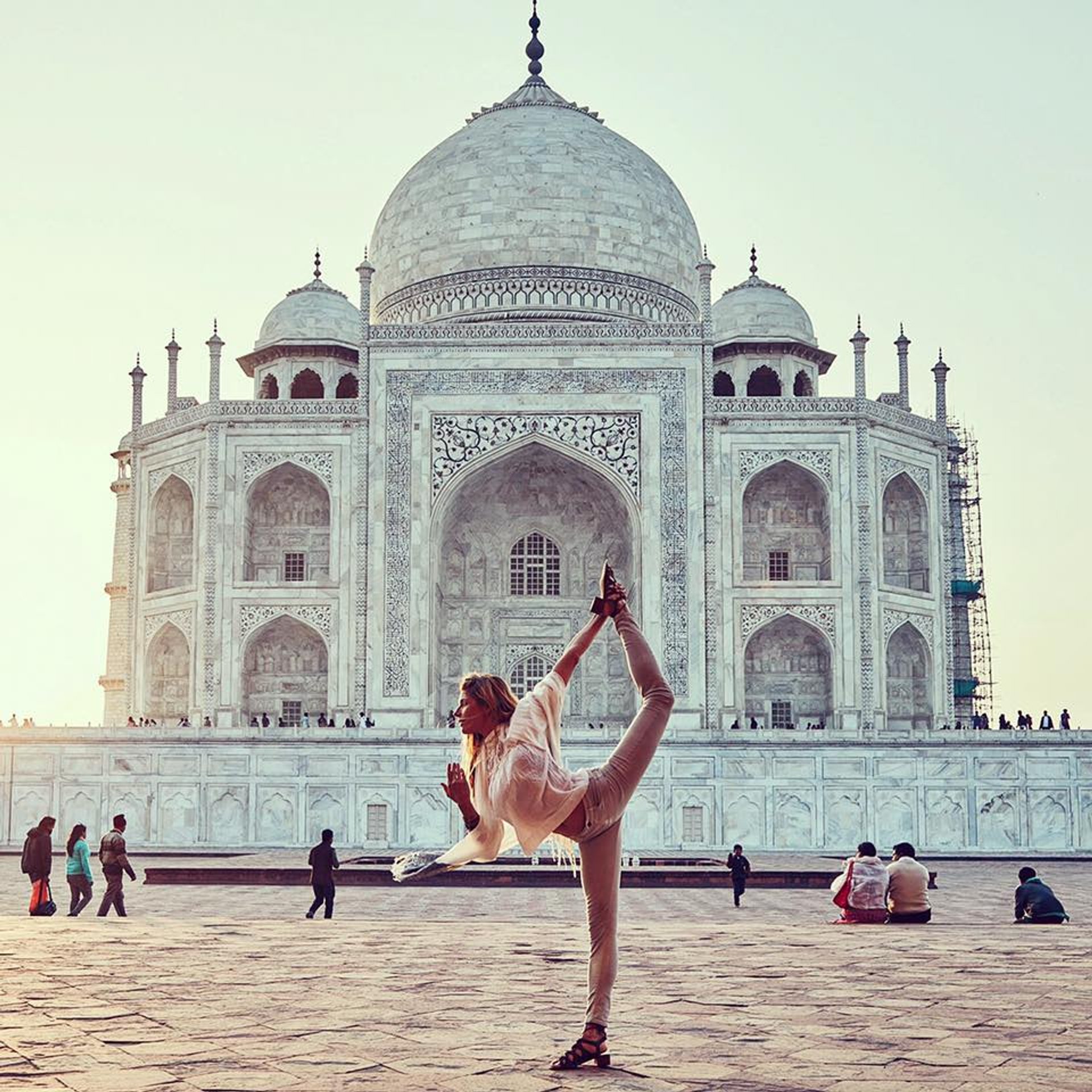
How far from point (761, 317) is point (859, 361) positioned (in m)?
4.18

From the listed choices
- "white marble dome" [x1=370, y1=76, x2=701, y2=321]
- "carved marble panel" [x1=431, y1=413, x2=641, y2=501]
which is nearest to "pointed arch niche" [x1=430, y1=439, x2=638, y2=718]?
"carved marble panel" [x1=431, y1=413, x2=641, y2=501]

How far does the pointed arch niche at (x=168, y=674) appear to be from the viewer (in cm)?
3025

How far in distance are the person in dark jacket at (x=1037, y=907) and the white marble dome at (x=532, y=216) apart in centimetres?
2234

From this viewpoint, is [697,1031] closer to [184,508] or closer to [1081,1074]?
[1081,1074]

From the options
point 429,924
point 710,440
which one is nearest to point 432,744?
point 710,440

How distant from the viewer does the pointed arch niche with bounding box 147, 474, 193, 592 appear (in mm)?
30578

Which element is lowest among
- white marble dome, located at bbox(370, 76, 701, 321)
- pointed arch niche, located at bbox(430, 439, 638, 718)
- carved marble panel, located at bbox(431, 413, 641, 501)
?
pointed arch niche, located at bbox(430, 439, 638, 718)

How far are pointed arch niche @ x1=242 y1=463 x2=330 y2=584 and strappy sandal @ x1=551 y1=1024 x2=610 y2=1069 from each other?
2591 centimetres

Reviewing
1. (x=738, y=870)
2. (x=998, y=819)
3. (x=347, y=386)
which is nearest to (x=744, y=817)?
(x=998, y=819)

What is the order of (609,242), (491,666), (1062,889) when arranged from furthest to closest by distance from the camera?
(609,242) < (491,666) < (1062,889)

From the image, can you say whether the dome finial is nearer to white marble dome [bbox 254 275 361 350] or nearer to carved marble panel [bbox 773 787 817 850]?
white marble dome [bbox 254 275 361 350]

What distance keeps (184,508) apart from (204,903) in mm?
18441

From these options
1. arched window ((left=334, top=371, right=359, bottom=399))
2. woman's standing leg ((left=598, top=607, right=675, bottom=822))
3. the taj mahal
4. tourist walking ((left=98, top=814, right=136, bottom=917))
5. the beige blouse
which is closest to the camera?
the beige blouse

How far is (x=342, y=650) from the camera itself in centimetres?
2888
